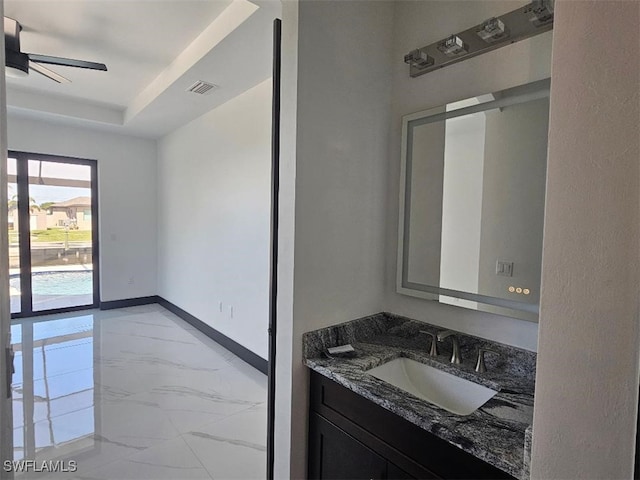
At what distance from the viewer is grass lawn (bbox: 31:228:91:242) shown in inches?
194

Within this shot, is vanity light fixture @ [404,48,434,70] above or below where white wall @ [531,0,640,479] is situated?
above

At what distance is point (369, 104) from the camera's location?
1762mm

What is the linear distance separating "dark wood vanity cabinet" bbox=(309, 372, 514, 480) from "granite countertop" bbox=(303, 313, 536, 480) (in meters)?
0.06

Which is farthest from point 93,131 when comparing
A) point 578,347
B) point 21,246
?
point 578,347

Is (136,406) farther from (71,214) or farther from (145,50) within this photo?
(71,214)

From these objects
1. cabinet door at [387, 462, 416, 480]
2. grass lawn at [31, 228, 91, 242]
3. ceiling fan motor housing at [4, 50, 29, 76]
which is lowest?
cabinet door at [387, 462, 416, 480]

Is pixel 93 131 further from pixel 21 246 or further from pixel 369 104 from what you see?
pixel 369 104

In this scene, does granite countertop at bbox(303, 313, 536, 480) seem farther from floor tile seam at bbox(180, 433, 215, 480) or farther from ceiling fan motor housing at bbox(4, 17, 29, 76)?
ceiling fan motor housing at bbox(4, 17, 29, 76)

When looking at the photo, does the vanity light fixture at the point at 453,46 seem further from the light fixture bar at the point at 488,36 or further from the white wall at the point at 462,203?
the white wall at the point at 462,203

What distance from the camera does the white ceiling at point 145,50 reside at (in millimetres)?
2389

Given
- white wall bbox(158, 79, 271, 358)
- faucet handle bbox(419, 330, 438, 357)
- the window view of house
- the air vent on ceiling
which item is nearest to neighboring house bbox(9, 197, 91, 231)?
the window view of house

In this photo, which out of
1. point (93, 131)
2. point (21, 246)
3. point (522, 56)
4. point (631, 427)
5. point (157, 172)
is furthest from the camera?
point (157, 172)

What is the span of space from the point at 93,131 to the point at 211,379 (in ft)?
13.7

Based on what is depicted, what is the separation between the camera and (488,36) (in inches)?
55.9
